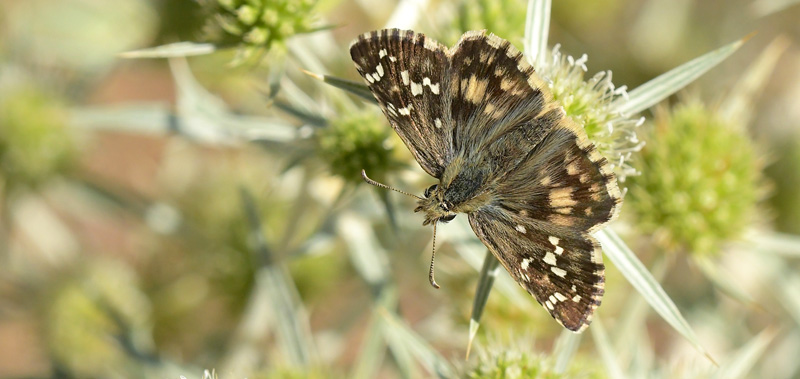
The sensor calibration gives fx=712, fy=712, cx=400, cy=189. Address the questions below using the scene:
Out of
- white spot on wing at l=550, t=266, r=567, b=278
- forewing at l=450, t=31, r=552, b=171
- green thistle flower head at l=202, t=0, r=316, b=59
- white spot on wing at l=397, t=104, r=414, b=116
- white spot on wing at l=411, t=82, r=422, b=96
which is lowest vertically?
white spot on wing at l=550, t=266, r=567, b=278

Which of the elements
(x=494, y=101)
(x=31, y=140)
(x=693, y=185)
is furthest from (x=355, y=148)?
(x=31, y=140)

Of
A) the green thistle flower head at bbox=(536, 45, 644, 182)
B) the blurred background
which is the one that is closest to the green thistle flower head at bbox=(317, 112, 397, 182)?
the blurred background

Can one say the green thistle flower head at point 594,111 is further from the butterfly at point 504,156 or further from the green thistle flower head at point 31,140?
the green thistle flower head at point 31,140

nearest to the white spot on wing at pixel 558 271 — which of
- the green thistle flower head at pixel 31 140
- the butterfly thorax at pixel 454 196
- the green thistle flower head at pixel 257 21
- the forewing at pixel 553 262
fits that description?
the forewing at pixel 553 262

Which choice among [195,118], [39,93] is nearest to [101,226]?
[39,93]

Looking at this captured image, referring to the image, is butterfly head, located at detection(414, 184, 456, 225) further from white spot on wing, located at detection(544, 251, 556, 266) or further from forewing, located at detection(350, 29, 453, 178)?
white spot on wing, located at detection(544, 251, 556, 266)

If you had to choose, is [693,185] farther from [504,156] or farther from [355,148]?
[355,148]
